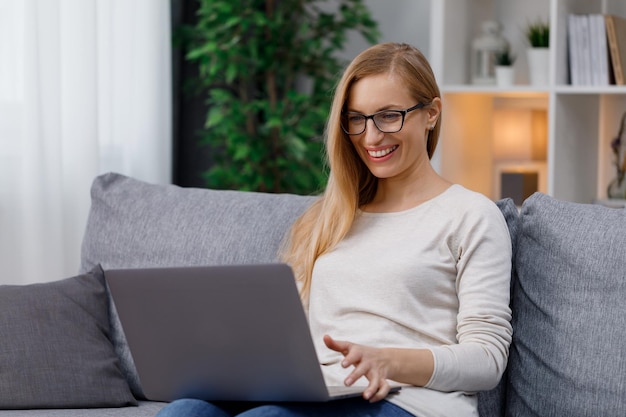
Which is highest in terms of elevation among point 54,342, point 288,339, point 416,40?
point 416,40

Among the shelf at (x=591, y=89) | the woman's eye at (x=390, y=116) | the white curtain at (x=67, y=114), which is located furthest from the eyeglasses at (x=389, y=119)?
the shelf at (x=591, y=89)

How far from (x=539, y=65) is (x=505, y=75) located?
118 millimetres

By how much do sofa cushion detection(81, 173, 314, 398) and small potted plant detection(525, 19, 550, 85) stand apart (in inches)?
53.3

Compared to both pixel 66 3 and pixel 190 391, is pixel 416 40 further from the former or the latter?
pixel 190 391

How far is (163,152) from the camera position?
3.33m

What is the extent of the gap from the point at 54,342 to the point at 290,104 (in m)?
1.86

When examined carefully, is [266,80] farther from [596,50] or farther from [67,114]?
[596,50]

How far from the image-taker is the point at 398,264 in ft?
5.80

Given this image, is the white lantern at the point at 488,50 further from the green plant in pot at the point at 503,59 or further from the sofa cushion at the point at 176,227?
the sofa cushion at the point at 176,227

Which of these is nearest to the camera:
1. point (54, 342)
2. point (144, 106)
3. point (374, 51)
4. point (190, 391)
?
point (190, 391)

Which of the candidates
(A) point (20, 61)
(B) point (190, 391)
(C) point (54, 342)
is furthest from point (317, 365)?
(A) point (20, 61)

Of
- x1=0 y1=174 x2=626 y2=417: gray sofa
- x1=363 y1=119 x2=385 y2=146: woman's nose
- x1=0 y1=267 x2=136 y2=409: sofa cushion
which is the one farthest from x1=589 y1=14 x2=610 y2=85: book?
x1=0 y1=267 x2=136 y2=409: sofa cushion

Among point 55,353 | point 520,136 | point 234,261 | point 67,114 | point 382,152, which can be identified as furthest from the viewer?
point 520,136

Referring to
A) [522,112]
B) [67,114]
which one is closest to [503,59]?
[522,112]
